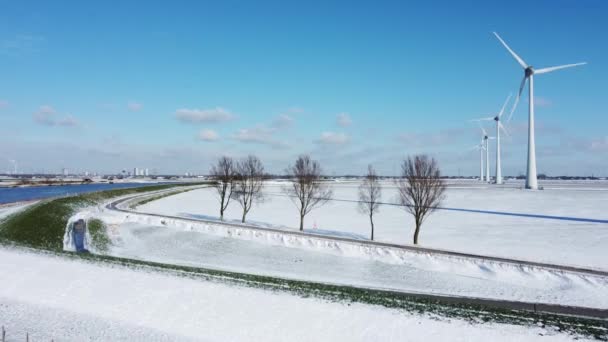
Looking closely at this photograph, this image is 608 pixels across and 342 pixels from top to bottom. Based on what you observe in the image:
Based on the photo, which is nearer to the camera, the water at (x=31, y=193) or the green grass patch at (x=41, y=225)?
the green grass patch at (x=41, y=225)

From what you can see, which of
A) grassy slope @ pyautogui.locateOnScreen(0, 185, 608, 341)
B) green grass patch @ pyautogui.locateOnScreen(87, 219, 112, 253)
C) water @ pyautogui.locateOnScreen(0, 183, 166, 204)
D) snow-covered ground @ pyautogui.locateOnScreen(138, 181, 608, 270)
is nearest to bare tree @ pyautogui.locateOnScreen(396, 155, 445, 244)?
snow-covered ground @ pyautogui.locateOnScreen(138, 181, 608, 270)

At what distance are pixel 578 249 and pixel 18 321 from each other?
147 feet

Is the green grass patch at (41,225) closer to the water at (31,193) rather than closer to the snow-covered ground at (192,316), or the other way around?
the snow-covered ground at (192,316)

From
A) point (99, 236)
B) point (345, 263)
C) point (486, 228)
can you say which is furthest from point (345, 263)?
point (99, 236)

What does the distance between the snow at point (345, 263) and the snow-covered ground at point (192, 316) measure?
27.1 feet

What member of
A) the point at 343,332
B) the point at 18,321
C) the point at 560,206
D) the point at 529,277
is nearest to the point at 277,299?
the point at 343,332

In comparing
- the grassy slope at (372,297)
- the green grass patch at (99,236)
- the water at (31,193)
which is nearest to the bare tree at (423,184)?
the grassy slope at (372,297)

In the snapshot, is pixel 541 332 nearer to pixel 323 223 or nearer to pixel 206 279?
pixel 206 279

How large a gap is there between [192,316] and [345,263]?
18013 millimetres

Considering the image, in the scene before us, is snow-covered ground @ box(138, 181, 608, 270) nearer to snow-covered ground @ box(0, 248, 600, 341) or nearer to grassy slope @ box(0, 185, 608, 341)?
grassy slope @ box(0, 185, 608, 341)

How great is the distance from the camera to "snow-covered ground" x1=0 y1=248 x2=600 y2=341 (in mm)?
19172

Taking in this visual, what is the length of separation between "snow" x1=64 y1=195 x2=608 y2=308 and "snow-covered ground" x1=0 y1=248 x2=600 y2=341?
827cm

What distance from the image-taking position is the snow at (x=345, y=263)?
2850 cm

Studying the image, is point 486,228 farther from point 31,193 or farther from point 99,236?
point 31,193
